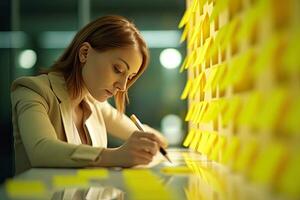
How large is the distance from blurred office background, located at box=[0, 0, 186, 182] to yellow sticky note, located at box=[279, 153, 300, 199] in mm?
2776

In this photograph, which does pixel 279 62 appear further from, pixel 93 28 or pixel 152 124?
pixel 152 124

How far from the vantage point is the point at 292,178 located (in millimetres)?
356

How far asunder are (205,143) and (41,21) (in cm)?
249

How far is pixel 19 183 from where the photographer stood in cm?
64

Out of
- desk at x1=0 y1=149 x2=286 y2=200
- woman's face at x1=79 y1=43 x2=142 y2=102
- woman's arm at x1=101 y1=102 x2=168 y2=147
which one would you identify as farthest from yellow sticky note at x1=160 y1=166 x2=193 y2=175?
woman's arm at x1=101 y1=102 x2=168 y2=147

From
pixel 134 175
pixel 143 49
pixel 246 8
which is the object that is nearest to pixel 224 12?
pixel 246 8

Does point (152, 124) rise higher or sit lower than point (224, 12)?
lower

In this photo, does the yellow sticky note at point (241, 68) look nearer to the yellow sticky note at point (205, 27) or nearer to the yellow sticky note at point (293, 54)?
the yellow sticky note at point (293, 54)

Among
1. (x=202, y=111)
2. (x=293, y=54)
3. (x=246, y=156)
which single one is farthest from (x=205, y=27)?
(x=293, y=54)

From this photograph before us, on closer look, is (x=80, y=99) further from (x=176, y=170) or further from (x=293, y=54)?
(x=293, y=54)

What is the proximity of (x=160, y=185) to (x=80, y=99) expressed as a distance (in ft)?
2.25

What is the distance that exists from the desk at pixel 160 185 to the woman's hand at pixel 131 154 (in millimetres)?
47

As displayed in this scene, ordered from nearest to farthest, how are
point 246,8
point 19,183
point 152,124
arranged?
1. point 246,8
2. point 19,183
3. point 152,124

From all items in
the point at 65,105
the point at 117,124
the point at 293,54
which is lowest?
the point at 117,124
